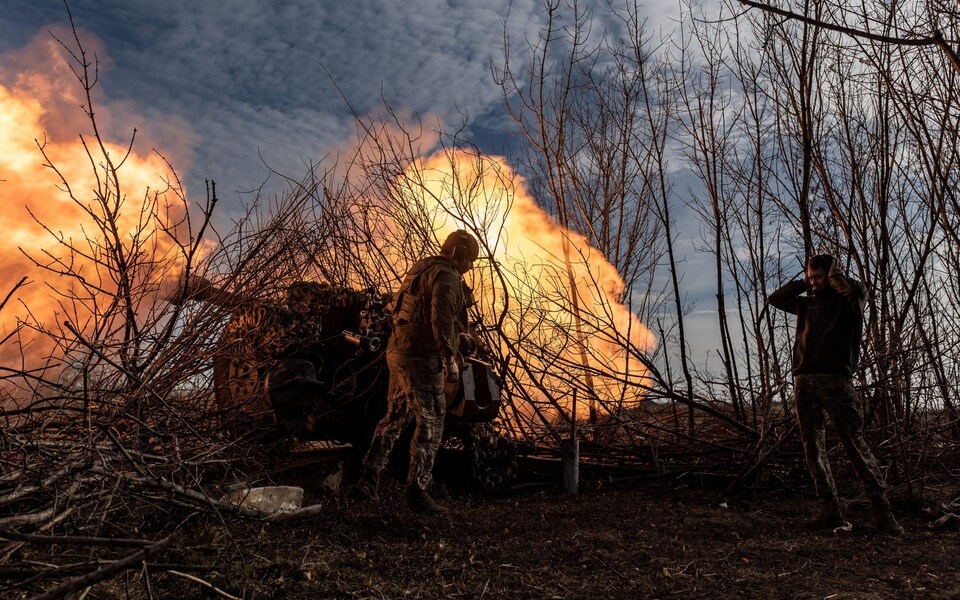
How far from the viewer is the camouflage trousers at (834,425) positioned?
5191mm

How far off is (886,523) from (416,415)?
3897 mm

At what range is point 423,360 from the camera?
5.56 m

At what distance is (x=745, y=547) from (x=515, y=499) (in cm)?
229

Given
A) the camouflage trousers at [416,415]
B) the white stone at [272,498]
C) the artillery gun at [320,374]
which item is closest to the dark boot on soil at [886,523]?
the artillery gun at [320,374]

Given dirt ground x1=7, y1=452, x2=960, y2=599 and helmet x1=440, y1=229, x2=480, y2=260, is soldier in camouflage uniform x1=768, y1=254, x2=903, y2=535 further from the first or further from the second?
helmet x1=440, y1=229, x2=480, y2=260

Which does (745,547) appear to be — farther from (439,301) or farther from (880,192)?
(880,192)

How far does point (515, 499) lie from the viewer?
6402 mm

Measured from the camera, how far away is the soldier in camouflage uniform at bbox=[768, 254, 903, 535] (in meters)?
5.20

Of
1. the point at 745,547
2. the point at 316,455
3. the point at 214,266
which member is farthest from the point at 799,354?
the point at 214,266

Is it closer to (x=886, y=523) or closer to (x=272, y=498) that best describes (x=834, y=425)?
(x=886, y=523)

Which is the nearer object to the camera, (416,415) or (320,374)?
(416,415)

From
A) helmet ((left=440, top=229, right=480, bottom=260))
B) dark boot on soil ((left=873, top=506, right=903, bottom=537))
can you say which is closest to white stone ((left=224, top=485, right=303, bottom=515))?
helmet ((left=440, top=229, right=480, bottom=260))

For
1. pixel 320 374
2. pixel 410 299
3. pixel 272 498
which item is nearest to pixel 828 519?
pixel 410 299

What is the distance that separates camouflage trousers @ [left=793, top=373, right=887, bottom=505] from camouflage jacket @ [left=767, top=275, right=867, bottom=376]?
10 cm
